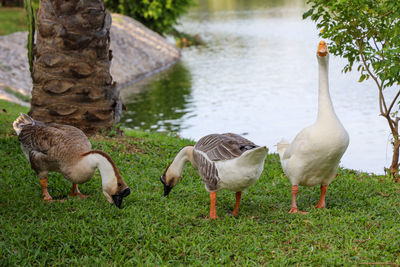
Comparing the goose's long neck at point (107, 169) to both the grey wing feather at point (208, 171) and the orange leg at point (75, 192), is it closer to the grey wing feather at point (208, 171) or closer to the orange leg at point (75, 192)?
the orange leg at point (75, 192)

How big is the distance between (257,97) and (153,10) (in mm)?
13128

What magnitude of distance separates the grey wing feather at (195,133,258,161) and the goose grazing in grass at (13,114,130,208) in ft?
3.39

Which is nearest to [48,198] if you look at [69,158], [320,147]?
[69,158]

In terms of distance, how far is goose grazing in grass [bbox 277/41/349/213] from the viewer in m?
5.10

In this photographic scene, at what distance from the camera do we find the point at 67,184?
6.43 metres

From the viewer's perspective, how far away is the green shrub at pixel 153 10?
27266 millimetres

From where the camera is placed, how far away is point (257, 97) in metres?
16.5

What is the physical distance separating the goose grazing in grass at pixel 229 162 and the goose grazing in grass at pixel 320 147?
1.97 feet

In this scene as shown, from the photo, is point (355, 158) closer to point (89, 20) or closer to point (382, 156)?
point (382, 156)

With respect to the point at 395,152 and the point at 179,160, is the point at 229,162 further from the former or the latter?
the point at 395,152

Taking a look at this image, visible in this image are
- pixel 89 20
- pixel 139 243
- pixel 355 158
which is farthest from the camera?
pixel 355 158

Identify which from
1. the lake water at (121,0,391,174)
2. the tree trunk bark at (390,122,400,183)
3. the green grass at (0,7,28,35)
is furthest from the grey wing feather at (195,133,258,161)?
the green grass at (0,7,28,35)

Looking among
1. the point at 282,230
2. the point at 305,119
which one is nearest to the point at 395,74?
the point at 282,230

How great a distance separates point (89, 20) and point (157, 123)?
594 cm
